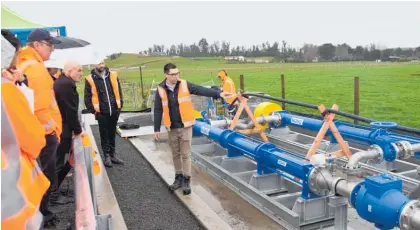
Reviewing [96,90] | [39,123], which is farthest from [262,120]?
[39,123]

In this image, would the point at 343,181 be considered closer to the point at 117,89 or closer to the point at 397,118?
the point at 117,89

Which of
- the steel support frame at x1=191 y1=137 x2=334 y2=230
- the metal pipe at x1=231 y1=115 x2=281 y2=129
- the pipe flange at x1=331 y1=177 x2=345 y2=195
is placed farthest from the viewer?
the metal pipe at x1=231 y1=115 x2=281 y2=129

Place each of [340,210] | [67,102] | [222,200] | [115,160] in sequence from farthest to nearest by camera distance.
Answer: [115,160], [222,200], [67,102], [340,210]

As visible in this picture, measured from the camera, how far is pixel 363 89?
22.2m

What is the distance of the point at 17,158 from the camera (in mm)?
1800

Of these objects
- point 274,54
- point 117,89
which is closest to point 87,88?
point 117,89

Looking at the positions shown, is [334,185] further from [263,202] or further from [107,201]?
[107,201]

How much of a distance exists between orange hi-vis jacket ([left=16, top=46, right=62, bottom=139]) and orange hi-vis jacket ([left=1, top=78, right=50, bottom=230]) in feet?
6.44

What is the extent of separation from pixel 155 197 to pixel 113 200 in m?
0.63

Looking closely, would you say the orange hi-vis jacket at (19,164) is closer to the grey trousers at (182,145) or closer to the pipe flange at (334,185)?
the pipe flange at (334,185)

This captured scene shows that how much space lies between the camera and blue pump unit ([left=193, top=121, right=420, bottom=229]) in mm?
3289

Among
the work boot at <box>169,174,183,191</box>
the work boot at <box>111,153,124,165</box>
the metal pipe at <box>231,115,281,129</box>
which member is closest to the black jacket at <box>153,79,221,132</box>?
the work boot at <box>169,174,183,191</box>

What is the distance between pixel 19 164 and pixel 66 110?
378 centimetres

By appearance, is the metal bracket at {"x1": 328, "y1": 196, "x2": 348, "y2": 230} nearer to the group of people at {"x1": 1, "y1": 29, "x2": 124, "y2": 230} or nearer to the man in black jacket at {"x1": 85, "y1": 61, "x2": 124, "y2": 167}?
the group of people at {"x1": 1, "y1": 29, "x2": 124, "y2": 230}
